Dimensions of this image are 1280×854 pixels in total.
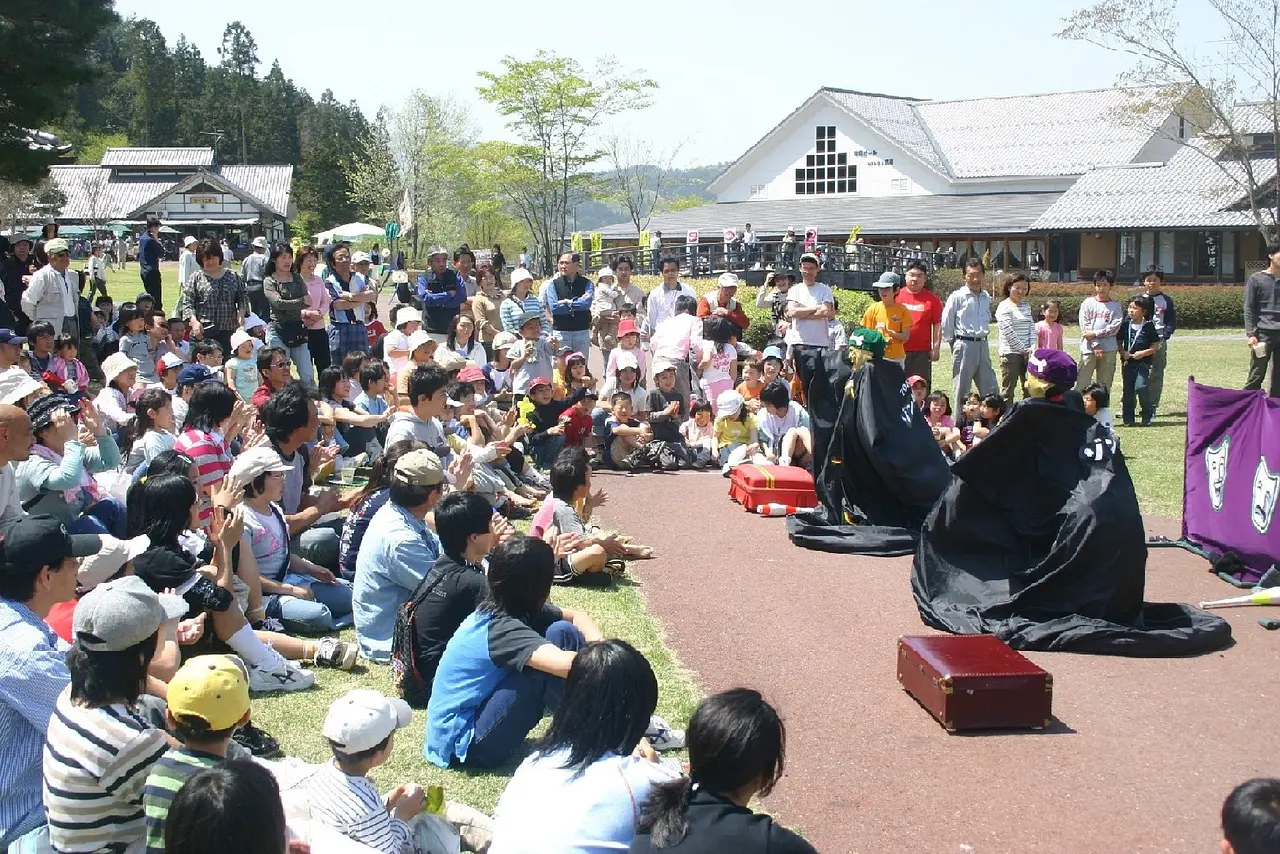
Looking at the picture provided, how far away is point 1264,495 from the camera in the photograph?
8.55 m

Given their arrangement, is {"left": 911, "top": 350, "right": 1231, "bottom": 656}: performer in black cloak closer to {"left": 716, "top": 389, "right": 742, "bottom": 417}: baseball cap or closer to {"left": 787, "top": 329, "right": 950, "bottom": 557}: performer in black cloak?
{"left": 787, "top": 329, "right": 950, "bottom": 557}: performer in black cloak

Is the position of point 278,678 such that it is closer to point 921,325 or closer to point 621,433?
point 621,433

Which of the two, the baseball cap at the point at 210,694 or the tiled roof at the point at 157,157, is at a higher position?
the tiled roof at the point at 157,157

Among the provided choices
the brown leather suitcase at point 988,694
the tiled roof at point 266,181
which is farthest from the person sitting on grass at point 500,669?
the tiled roof at point 266,181

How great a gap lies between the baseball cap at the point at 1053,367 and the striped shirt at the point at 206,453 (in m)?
5.09

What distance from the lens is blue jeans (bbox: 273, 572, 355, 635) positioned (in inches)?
282

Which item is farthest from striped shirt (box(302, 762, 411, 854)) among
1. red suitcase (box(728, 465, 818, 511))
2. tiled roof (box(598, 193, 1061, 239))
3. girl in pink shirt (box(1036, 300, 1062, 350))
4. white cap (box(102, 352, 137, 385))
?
tiled roof (box(598, 193, 1061, 239))

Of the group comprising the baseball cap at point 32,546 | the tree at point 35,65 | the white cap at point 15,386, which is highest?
the tree at point 35,65

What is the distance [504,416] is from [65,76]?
6855 mm

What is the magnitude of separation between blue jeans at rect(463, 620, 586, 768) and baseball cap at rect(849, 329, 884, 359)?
5015 mm

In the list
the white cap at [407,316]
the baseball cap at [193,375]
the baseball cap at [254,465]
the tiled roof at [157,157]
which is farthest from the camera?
the tiled roof at [157,157]

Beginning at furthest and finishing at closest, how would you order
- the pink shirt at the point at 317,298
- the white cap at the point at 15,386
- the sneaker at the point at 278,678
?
1. the pink shirt at the point at 317,298
2. the white cap at the point at 15,386
3. the sneaker at the point at 278,678

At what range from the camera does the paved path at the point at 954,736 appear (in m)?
4.98

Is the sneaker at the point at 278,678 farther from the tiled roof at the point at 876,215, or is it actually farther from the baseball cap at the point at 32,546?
the tiled roof at the point at 876,215
